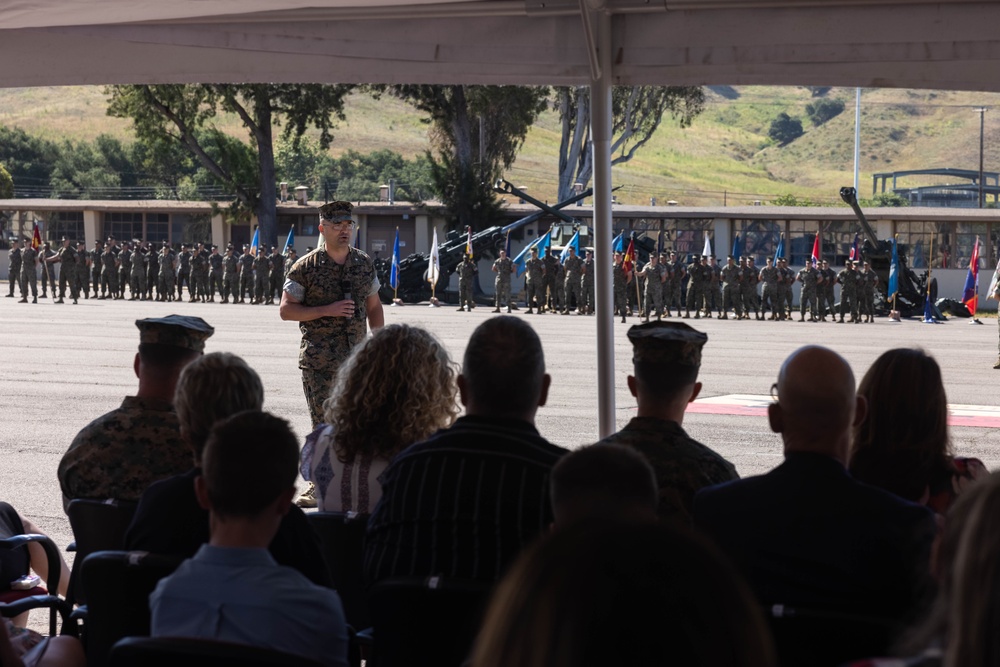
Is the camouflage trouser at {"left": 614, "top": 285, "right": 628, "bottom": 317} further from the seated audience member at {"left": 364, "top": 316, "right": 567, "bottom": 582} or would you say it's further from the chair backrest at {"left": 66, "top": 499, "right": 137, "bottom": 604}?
the seated audience member at {"left": 364, "top": 316, "right": 567, "bottom": 582}

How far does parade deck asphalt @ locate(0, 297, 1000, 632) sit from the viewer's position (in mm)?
9695

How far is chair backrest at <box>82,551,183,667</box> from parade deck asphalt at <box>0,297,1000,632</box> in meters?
1.69

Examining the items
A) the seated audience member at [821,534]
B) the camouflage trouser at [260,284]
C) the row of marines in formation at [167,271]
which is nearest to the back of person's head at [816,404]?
the seated audience member at [821,534]

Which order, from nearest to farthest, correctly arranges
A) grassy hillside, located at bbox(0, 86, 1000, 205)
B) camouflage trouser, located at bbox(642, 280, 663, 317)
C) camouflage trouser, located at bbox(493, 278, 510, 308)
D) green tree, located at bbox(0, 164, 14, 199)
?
camouflage trouser, located at bbox(642, 280, 663, 317)
camouflage trouser, located at bbox(493, 278, 510, 308)
green tree, located at bbox(0, 164, 14, 199)
grassy hillside, located at bbox(0, 86, 1000, 205)

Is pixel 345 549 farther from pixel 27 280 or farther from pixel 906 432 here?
pixel 27 280

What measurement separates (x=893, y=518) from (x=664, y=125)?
15910 centimetres

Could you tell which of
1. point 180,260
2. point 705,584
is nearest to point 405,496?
point 705,584

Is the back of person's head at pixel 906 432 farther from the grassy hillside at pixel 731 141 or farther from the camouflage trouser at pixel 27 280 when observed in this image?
the grassy hillside at pixel 731 141

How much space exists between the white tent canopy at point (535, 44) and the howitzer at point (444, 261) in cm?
3318

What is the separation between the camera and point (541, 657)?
111 centimetres

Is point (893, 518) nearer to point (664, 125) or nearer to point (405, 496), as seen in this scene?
point (405, 496)

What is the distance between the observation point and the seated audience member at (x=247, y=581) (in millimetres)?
2439

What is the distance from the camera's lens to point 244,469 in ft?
8.19

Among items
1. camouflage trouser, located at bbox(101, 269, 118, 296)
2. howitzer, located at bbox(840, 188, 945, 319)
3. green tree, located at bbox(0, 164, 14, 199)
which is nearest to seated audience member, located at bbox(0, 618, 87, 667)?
howitzer, located at bbox(840, 188, 945, 319)
